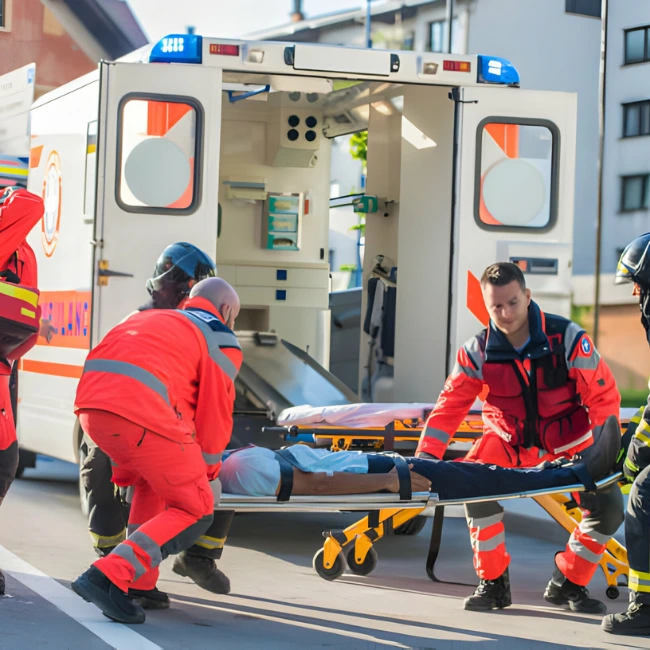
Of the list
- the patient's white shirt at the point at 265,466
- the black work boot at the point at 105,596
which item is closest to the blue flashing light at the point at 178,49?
the patient's white shirt at the point at 265,466

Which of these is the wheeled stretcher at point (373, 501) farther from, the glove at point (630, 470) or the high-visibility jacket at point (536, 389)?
the high-visibility jacket at point (536, 389)

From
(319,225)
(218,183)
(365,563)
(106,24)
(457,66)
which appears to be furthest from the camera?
(106,24)

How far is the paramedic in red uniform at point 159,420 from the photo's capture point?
4.84m

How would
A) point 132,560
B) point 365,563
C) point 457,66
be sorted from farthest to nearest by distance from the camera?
point 457,66 → point 365,563 → point 132,560

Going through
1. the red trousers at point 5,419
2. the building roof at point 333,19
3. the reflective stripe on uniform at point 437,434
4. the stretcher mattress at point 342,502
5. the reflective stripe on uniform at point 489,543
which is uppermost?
the building roof at point 333,19

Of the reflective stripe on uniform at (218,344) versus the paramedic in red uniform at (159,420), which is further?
the reflective stripe on uniform at (218,344)

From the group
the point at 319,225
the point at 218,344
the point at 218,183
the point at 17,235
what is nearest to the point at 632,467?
the point at 218,344

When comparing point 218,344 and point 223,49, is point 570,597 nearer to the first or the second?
point 218,344

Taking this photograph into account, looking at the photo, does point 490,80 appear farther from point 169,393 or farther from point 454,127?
point 169,393

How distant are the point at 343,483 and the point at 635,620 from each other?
1.28m

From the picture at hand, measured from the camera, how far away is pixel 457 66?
25.7 feet

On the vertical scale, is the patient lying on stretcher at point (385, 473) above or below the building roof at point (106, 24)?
below

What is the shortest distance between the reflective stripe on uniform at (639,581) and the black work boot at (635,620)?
0.10ft

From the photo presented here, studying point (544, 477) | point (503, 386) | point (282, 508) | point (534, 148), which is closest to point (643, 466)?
point (544, 477)
